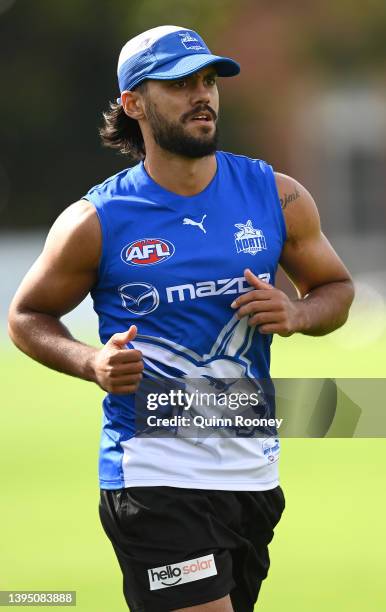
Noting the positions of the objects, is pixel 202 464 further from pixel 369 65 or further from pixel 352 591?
pixel 369 65

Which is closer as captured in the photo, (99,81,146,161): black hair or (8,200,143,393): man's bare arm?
(8,200,143,393): man's bare arm

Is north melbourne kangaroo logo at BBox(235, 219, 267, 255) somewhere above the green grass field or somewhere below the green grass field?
above

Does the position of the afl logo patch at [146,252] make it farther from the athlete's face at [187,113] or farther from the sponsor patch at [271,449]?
the sponsor patch at [271,449]

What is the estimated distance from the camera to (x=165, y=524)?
200 inches

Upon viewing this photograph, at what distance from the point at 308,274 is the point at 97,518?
3.87 meters

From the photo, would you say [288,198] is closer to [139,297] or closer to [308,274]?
[308,274]

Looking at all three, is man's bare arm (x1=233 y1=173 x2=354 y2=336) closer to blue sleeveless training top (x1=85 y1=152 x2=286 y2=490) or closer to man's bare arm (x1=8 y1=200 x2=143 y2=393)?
blue sleeveless training top (x1=85 y1=152 x2=286 y2=490)

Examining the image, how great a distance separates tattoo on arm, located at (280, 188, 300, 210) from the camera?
17.7 ft

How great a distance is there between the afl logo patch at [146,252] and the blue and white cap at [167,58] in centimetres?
63

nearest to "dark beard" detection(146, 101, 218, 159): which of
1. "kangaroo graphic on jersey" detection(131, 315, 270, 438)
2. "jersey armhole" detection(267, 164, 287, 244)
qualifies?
"jersey armhole" detection(267, 164, 287, 244)

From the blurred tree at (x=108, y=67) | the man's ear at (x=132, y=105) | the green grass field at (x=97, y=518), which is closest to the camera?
the man's ear at (x=132, y=105)

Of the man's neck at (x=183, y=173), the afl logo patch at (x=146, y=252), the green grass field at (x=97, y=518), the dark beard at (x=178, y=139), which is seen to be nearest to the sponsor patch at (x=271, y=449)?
the afl logo patch at (x=146, y=252)

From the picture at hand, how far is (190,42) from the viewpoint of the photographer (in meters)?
5.44

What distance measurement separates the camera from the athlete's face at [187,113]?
17.4 feet
